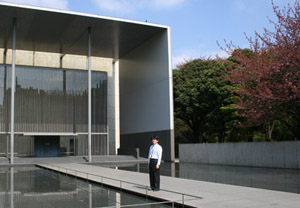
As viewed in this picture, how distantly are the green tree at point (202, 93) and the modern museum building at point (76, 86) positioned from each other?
3.99m

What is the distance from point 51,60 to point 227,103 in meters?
19.1

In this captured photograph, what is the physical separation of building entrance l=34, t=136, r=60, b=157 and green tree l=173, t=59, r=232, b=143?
11.6 meters

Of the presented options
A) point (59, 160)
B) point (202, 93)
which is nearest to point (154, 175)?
point (59, 160)

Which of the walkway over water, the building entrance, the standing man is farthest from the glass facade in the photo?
the standing man

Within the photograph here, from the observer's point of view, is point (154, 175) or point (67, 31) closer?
point (154, 175)

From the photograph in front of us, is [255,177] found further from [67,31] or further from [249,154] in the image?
[67,31]

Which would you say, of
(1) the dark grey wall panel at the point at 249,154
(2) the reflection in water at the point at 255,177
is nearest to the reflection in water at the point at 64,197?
(2) the reflection in water at the point at 255,177

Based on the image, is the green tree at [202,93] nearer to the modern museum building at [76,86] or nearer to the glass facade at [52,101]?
the modern museum building at [76,86]

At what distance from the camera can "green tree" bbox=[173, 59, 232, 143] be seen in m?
31.7

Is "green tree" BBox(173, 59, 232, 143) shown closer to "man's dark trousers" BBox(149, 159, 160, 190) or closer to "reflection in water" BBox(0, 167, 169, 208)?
"reflection in water" BBox(0, 167, 169, 208)

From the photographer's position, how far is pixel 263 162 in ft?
61.1

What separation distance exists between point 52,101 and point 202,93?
543 inches

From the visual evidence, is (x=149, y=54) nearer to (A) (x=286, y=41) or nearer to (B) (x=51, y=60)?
(B) (x=51, y=60)

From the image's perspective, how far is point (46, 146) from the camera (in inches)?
1261
